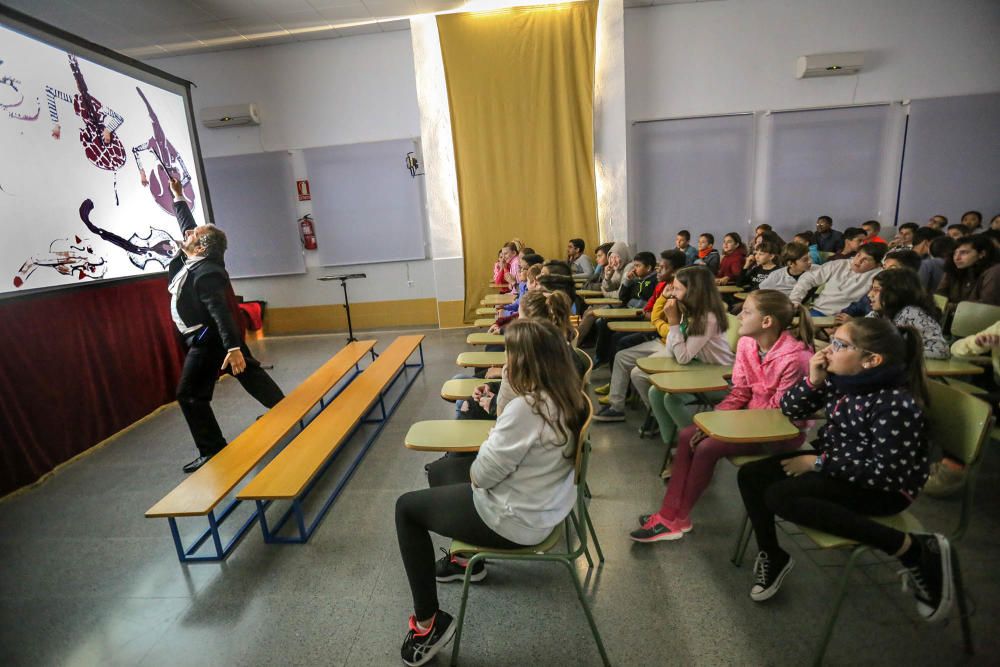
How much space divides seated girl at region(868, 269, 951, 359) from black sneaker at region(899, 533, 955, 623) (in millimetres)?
1210

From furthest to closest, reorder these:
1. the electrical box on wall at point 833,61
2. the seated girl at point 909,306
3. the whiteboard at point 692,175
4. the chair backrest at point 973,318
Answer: the whiteboard at point 692,175, the electrical box on wall at point 833,61, the chair backrest at point 973,318, the seated girl at point 909,306

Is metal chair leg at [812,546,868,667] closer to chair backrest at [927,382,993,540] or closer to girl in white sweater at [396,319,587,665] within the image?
chair backrest at [927,382,993,540]

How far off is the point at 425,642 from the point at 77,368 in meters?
3.34

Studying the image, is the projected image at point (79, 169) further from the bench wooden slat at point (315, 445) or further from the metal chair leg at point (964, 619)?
the metal chair leg at point (964, 619)

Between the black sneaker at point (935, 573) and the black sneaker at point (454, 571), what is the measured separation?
138cm

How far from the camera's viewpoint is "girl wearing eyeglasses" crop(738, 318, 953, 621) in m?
1.42

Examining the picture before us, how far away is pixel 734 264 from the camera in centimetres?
515

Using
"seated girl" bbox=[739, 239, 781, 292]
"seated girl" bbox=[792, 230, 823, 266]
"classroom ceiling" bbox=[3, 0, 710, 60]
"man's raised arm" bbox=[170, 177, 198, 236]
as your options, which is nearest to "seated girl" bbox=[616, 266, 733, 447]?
"seated girl" bbox=[739, 239, 781, 292]

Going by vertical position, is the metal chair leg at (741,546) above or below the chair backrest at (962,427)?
below

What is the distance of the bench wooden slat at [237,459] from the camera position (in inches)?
80.4

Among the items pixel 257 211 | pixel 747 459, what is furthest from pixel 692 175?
pixel 257 211

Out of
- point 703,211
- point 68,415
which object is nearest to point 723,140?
point 703,211

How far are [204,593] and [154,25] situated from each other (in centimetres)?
608

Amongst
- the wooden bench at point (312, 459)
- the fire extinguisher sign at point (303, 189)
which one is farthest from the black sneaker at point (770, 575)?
the fire extinguisher sign at point (303, 189)
